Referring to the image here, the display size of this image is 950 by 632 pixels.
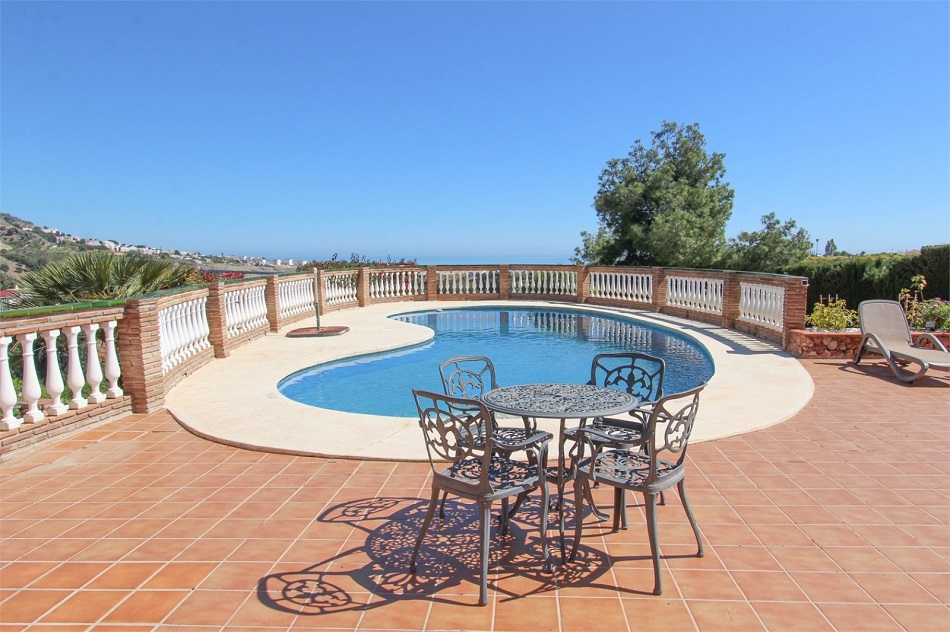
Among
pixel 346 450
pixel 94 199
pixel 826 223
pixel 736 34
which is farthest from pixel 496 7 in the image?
pixel 94 199

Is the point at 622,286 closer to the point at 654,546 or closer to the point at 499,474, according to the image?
the point at 499,474

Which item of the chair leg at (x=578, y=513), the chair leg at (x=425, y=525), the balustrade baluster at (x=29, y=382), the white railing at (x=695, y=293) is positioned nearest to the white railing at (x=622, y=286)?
the white railing at (x=695, y=293)

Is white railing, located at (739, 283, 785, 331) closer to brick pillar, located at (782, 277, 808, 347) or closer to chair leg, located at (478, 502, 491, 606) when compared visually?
brick pillar, located at (782, 277, 808, 347)

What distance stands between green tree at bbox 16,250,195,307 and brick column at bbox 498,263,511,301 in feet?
37.7

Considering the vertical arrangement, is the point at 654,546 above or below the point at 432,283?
below

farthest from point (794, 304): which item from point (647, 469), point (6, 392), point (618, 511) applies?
point (6, 392)

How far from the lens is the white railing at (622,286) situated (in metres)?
15.1

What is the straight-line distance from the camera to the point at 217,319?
898 cm

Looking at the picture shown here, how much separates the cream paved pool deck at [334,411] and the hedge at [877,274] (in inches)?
205

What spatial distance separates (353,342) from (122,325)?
4.86 metres

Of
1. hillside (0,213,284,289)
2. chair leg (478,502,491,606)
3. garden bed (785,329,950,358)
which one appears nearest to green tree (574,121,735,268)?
garden bed (785,329,950,358)

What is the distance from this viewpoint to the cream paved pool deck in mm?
4859

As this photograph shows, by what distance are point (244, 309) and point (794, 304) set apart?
9.94 m

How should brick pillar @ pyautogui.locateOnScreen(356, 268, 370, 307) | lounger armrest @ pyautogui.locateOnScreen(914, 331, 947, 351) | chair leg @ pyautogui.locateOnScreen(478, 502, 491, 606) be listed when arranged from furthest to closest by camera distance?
brick pillar @ pyautogui.locateOnScreen(356, 268, 370, 307) → lounger armrest @ pyautogui.locateOnScreen(914, 331, 947, 351) → chair leg @ pyautogui.locateOnScreen(478, 502, 491, 606)
